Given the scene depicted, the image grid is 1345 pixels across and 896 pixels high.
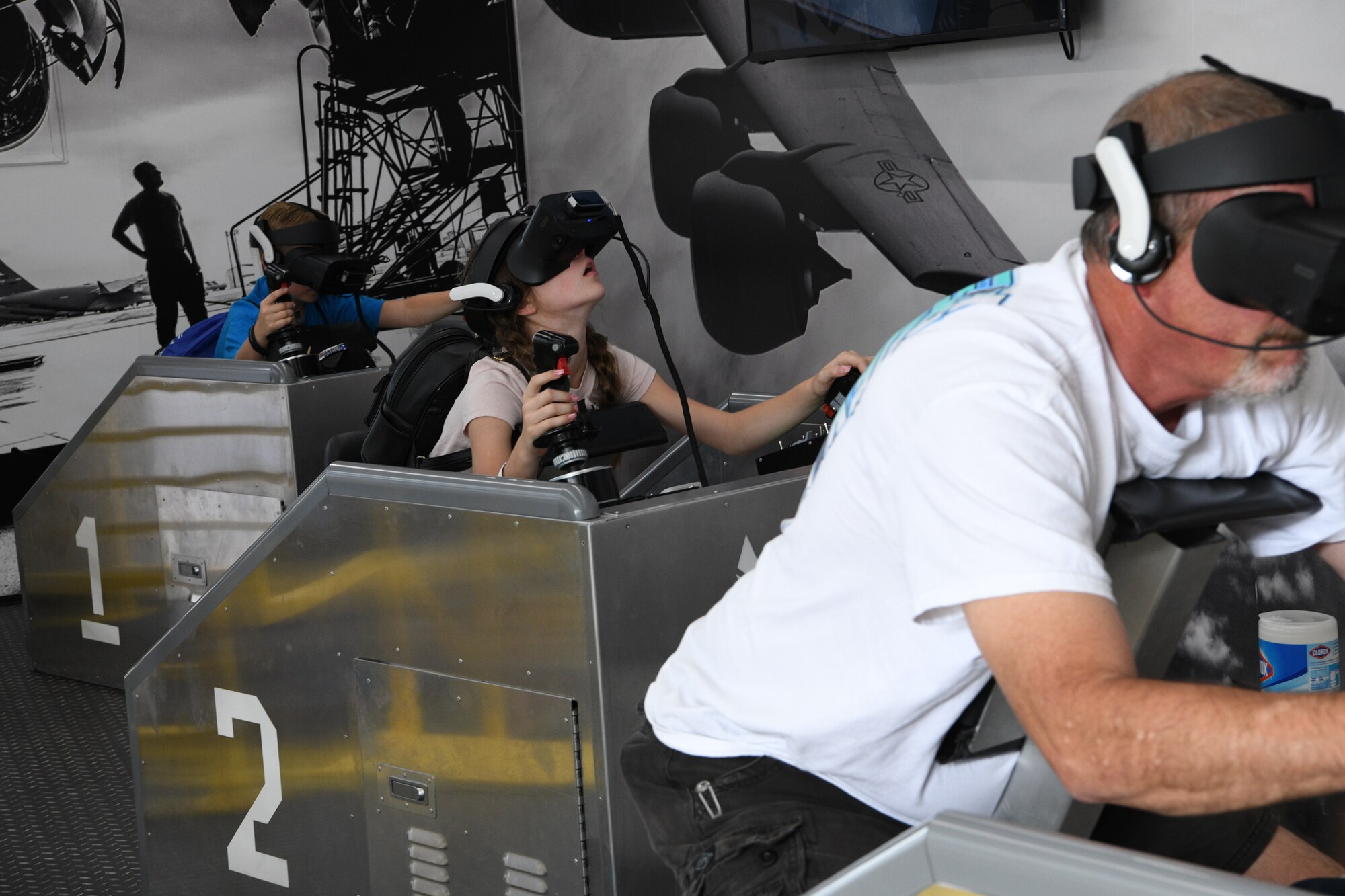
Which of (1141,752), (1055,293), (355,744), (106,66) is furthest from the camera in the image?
(106,66)

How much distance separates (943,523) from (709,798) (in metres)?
0.47

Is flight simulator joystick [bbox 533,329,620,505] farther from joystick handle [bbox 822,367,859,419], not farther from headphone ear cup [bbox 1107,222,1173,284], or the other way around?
headphone ear cup [bbox 1107,222,1173,284]

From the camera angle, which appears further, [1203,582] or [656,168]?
[656,168]

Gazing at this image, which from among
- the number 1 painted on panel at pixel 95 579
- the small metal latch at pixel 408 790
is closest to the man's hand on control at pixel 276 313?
the number 1 painted on panel at pixel 95 579

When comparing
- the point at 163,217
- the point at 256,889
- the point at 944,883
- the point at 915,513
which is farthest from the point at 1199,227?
the point at 163,217

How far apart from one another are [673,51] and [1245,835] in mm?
3576

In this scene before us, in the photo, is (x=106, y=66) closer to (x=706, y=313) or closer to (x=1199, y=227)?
(x=706, y=313)

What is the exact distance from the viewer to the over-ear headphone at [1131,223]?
969 millimetres

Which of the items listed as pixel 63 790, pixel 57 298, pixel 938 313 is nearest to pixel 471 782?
pixel 938 313

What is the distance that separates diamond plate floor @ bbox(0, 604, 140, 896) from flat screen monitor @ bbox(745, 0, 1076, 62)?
2.59m

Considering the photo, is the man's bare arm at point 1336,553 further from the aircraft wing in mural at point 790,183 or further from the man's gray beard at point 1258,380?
the aircraft wing in mural at point 790,183

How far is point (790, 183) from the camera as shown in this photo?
3.96 meters

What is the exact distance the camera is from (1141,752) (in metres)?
0.89

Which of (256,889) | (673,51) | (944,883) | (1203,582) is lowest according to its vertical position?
(256,889)
